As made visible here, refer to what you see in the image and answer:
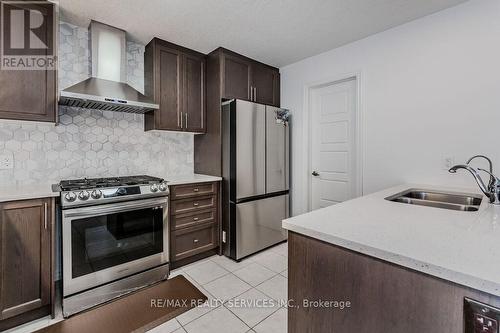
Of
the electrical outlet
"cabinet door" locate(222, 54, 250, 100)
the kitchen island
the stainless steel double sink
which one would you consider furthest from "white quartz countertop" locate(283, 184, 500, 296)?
the electrical outlet

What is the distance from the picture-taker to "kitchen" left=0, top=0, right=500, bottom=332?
911 millimetres

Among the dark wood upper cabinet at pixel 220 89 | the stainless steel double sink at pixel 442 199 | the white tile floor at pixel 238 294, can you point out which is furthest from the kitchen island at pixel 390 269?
the dark wood upper cabinet at pixel 220 89

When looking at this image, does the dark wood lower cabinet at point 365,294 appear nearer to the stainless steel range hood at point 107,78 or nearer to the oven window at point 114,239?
the oven window at point 114,239

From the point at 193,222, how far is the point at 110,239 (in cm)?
82

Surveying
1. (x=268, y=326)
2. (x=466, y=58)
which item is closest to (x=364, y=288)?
(x=268, y=326)

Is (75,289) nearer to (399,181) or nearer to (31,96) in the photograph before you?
(31,96)

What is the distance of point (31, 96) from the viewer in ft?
6.14

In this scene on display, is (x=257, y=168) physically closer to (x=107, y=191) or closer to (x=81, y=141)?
(x=107, y=191)

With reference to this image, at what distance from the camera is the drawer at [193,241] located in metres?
2.46

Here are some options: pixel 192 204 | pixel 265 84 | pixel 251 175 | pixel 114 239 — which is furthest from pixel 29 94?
pixel 265 84

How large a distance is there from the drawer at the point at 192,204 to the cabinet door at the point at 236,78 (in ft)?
4.10

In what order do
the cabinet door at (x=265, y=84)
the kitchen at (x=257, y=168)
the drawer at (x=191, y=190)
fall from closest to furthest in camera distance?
the kitchen at (x=257, y=168) < the drawer at (x=191, y=190) < the cabinet door at (x=265, y=84)

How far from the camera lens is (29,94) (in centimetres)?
186

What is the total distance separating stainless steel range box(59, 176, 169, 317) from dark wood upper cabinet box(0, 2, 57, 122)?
61cm
